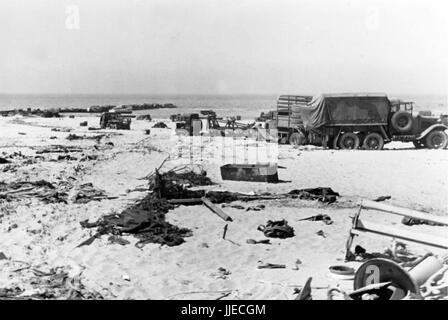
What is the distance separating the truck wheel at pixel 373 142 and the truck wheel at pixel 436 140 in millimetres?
1704

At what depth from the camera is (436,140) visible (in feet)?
61.2

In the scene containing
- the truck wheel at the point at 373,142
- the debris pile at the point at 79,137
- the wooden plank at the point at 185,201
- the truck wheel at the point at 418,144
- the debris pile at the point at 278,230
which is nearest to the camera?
the debris pile at the point at 278,230

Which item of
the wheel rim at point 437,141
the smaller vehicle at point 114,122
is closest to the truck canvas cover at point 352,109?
the wheel rim at point 437,141

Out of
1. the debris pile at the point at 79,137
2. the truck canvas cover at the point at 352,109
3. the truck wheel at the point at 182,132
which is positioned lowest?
the debris pile at the point at 79,137

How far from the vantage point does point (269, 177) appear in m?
12.3

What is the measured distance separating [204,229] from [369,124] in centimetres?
1190

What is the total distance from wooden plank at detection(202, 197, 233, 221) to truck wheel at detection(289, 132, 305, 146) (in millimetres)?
10579

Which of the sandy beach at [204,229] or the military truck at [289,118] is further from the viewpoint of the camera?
the military truck at [289,118]

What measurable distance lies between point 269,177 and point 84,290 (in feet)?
22.6

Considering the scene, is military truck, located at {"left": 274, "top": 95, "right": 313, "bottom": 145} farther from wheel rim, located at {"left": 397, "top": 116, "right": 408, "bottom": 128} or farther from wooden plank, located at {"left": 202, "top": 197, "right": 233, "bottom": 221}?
wooden plank, located at {"left": 202, "top": 197, "right": 233, "bottom": 221}

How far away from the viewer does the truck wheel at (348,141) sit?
18.7 m

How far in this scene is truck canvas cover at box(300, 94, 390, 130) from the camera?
61.1ft

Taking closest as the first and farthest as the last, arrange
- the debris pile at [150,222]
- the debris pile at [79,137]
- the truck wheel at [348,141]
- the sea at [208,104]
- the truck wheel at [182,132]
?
1. the debris pile at [150,222]
2. the truck wheel at [348,141]
3. the debris pile at [79,137]
4. the truck wheel at [182,132]
5. the sea at [208,104]

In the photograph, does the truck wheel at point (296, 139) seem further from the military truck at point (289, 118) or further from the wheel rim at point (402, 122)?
the wheel rim at point (402, 122)
